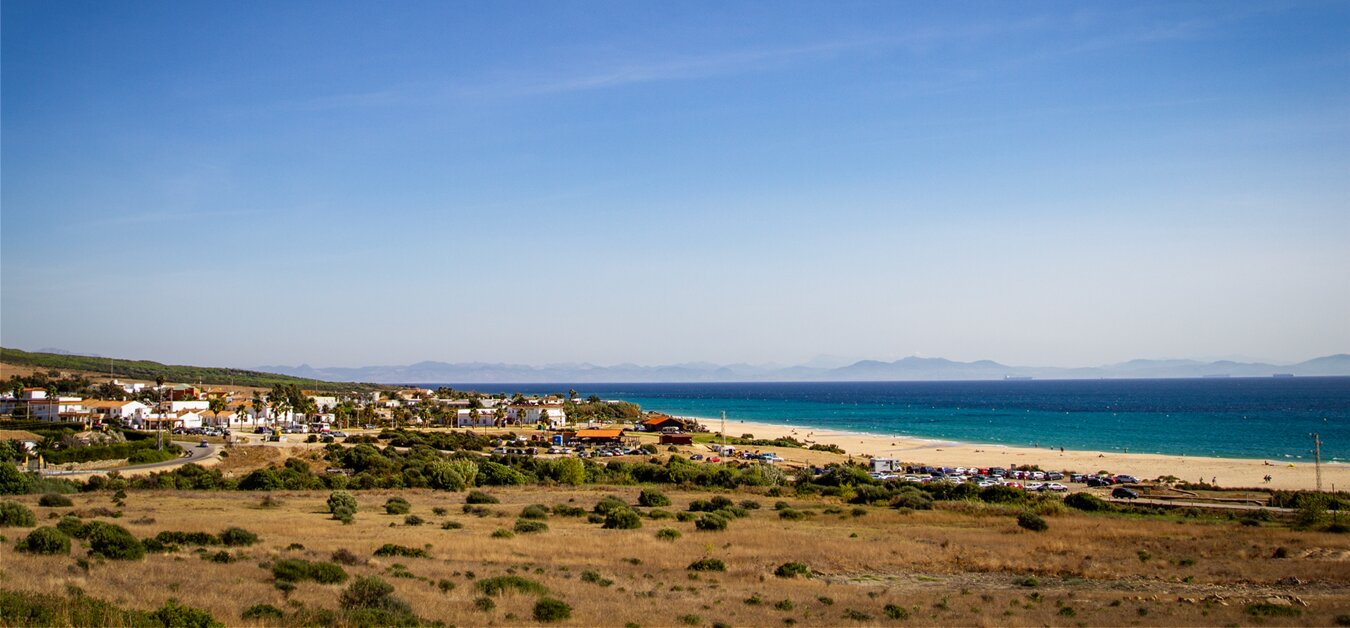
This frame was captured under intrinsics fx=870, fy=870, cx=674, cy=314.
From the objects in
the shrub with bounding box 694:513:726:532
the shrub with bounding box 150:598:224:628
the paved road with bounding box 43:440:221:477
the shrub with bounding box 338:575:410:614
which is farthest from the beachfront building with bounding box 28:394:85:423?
the shrub with bounding box 150:598:224:628

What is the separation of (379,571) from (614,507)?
16.8m

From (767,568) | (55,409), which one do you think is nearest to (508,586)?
(767,568)

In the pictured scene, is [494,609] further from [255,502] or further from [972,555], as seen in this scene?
[255,502]

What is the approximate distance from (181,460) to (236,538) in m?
39.4

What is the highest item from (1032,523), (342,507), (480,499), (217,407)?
(217,407)

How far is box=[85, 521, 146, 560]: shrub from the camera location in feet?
62.5

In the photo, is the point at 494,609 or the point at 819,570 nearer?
→ the point at 494,609

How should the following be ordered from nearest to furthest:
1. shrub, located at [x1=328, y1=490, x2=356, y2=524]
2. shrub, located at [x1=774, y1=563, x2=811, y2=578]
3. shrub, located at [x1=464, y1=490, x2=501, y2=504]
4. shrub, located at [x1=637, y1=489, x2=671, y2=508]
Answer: shrub, located at [x1=774, y1=563, x2=811, y2=578] → shrub, located at [x1=328, y1=490, x2=356, y2=524] → shrub, located at [x1=464, y1=490, x2=501, y2=504] → shrub, located at [x1=637, y1=489, x2=671, y2=508]

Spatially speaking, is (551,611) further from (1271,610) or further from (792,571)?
(1271,610)

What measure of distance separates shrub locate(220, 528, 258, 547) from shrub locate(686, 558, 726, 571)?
12151mm

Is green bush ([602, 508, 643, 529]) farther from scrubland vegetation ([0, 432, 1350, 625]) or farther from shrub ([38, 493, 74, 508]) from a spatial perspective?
shrub ([38, 493, 74, 508])

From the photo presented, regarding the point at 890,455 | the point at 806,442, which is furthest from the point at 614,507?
the point at 806,442

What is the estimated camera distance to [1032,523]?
3222 centimetres

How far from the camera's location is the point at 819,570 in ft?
78.0
